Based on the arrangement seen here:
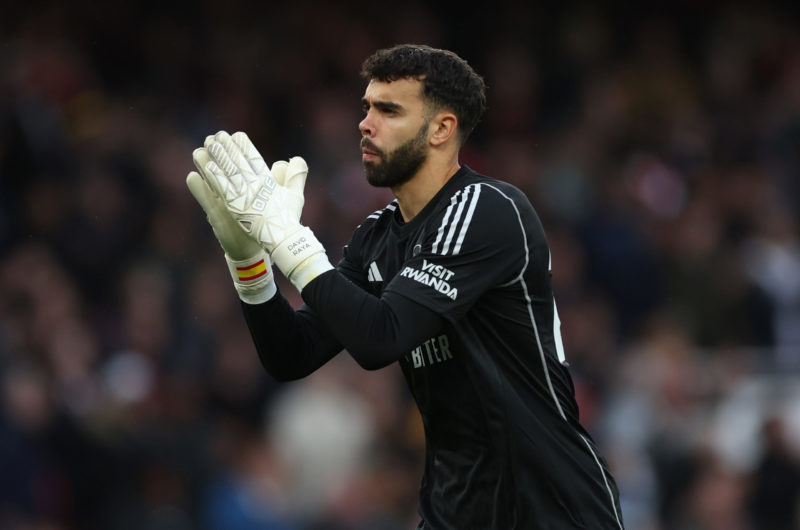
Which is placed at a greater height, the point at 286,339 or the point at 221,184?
the point at 221,184

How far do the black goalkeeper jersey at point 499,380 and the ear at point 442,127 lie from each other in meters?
0.16

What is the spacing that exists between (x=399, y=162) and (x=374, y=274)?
42 cm

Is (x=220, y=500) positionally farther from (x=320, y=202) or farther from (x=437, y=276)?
(x=437, y=276)

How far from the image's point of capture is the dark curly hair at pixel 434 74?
419 cm

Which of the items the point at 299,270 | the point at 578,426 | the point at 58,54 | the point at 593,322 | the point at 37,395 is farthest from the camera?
the point at 58,54

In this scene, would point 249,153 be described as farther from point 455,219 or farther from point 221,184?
point 455,219

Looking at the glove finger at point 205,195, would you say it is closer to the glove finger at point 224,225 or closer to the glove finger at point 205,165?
the glove finger at point 224,225

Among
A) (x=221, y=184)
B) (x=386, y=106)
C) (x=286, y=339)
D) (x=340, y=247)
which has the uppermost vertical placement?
(x=386, y=106)

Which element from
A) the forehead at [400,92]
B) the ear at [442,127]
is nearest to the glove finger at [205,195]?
the forehead at [400,92]

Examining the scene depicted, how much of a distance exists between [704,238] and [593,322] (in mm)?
1333

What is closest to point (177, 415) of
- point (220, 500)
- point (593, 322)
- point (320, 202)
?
point (220, 500)

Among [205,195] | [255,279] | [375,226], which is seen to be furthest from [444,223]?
[205,195]

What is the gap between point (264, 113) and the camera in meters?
10.6

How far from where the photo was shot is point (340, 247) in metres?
9.35
